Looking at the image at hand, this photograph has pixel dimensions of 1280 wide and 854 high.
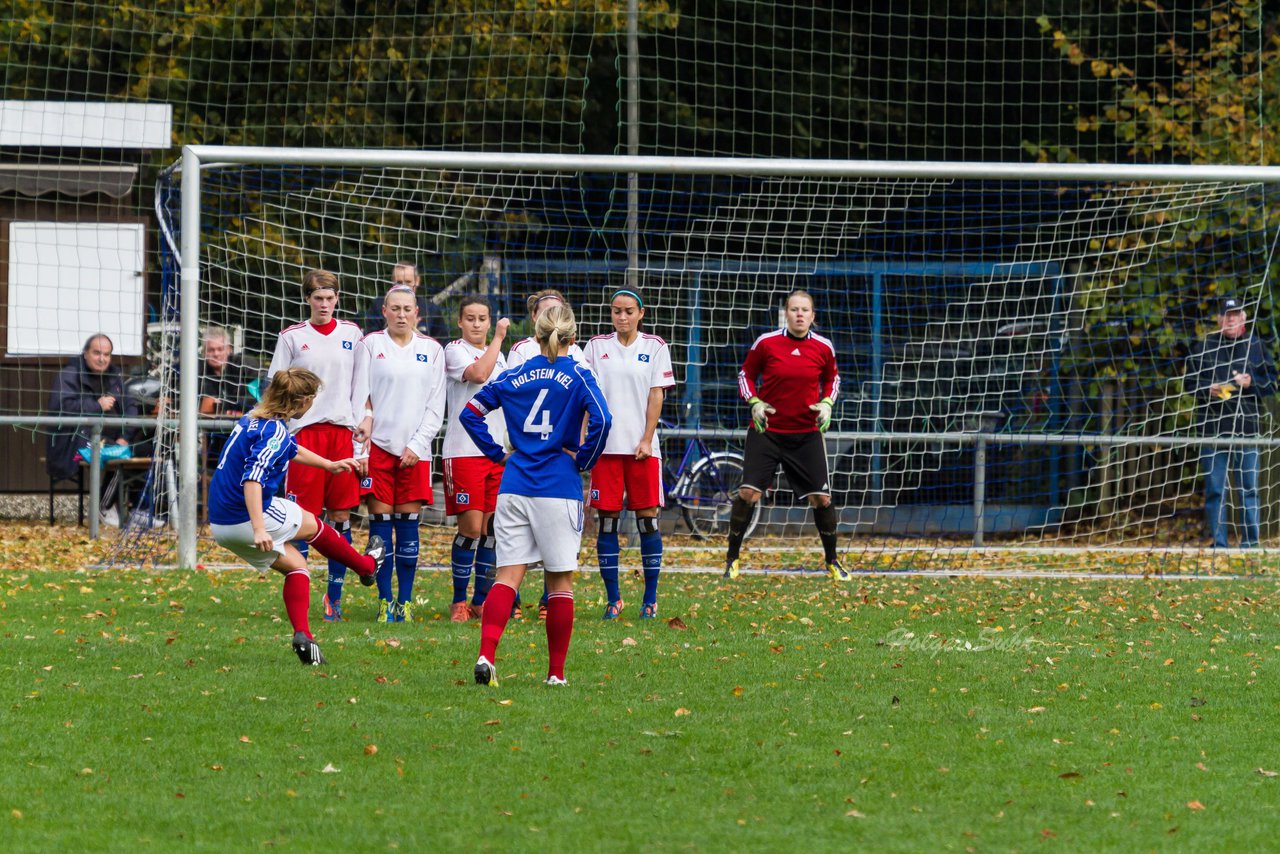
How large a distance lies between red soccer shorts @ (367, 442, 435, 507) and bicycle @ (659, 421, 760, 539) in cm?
616

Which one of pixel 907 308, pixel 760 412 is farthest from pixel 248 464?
pixel 907 308

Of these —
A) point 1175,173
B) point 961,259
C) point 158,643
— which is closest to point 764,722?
point 158,643

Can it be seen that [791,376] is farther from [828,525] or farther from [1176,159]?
[1176,159]

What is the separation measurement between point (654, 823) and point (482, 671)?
2269 mm

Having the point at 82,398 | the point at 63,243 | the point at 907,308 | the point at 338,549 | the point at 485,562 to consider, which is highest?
the point at 63,243

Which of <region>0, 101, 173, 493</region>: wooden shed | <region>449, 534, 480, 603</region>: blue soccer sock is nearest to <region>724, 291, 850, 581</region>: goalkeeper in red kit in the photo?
<region>449, 534, 480, 603</region>: blue soccer sock

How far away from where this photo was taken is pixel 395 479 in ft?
30.6

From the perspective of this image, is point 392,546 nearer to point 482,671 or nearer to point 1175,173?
point 482,671

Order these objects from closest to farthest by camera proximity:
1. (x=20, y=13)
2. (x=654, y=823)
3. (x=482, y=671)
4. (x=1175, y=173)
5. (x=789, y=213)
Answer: (x=654, y=823) < (x=482, y=671) < (x=1175, y=173) < (x=789, y=213) < (x=20, y=13)

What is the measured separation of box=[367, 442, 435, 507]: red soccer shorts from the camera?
9266mm

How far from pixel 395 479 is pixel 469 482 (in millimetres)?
426

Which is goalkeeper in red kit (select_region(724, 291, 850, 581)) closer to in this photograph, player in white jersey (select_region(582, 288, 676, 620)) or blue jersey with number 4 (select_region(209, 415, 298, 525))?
player in white jersey (select_region(582, 288, 676, 620))

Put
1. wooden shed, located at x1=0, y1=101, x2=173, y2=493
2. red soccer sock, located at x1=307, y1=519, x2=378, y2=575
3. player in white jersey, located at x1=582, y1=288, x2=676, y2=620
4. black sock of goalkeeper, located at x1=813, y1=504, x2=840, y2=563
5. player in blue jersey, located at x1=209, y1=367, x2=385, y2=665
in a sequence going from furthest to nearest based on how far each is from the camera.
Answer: wooden shed, located at x1=0, y1=101, x2=173, y2=493 < black sock of goalkeeper, located at x1=813, y1=504, x2=840, y2=563 < player in white jersey, located at x1=582, y1=288, x2=676, y2=620 < red soccer sock, located at x1=307, y1=519, x2=378, y2=575 < player in blue jersey, located at x1=209, y1=367, x2=385, y2=665

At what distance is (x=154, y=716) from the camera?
6355mm
